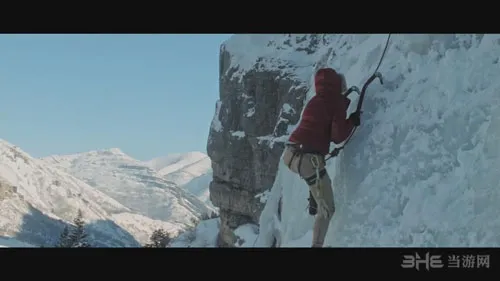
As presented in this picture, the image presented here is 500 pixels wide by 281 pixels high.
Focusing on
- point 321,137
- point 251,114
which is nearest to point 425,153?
point 321,137

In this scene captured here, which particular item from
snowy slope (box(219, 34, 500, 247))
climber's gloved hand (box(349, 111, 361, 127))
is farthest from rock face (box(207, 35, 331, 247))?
climber's gloved hand (box(349, 111, 361, 127))

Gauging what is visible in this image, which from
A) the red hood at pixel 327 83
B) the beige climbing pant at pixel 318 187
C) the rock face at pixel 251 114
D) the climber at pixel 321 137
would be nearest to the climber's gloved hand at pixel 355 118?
the climber at pixel 321 137

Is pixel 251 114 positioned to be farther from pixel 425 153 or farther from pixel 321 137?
pixel 425 153

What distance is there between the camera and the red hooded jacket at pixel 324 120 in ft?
19.6

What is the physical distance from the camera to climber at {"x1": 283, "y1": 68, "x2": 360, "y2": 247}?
5.98m

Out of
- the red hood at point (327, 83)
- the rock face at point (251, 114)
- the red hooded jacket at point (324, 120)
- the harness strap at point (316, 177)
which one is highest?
the red hood at point (327, 83)

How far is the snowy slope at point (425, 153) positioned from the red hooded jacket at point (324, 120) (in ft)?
1.93

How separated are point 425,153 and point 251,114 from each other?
3848 centimetres

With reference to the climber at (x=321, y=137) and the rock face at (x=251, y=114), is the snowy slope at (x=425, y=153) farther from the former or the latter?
the rock face at (x=251, y=114)

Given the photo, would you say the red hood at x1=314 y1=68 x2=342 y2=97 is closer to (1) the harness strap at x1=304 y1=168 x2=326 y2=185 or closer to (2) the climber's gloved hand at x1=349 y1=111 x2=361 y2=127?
(2) the climber's gloved hand at x1=349 y1=111 x2=361 y2=127

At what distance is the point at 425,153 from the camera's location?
232 inches

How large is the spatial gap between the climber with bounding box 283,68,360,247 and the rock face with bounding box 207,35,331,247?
31023 millimetres
